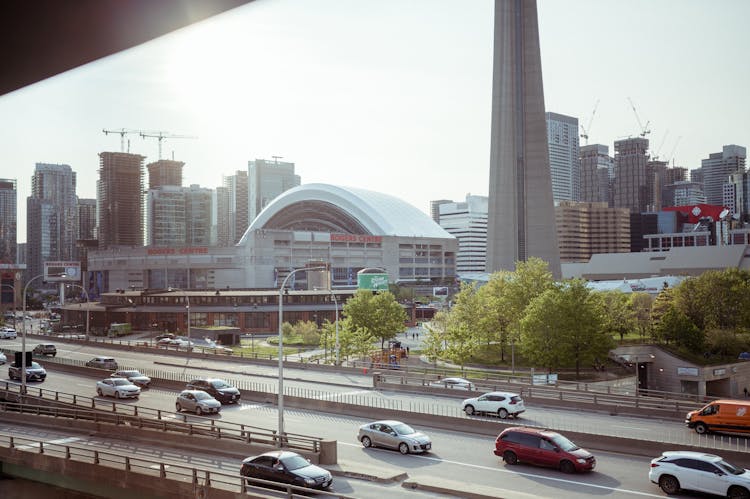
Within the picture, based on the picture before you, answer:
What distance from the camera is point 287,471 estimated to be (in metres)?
18.1

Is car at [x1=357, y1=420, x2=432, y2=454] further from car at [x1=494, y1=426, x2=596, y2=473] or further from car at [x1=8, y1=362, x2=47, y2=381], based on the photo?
car at [x1=8, y1=362, x2=47, y2=381]

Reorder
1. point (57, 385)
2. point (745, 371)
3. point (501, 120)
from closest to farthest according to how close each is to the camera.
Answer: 1. point (57, 385)
2. point (745, 371)
3. point (501, 120)

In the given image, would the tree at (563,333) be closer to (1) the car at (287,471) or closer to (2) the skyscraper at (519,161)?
(1) the car at (287,471)

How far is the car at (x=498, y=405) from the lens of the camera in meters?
28.8

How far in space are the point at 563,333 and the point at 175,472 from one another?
34296 millimetres

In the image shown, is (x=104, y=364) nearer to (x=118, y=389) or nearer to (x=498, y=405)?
(x=118, y=389)

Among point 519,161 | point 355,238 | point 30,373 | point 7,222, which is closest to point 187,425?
point 30,373

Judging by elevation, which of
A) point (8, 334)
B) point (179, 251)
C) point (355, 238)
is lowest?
point (8, 334)

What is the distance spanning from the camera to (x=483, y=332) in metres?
56.4

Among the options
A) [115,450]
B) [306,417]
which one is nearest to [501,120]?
[306,417]

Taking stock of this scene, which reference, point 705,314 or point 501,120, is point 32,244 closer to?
point 501,120

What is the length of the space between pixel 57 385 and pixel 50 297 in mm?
114575

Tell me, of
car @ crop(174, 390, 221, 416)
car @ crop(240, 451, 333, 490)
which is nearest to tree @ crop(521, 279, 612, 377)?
car @ crop(174, 390, 221, 416)

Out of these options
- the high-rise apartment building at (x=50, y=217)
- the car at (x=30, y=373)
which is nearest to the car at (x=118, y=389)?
the car at (x=30, y=373)
